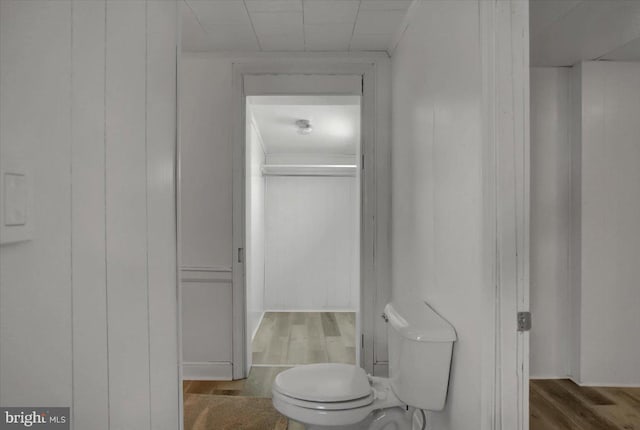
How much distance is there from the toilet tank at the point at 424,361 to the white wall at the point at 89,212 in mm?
893

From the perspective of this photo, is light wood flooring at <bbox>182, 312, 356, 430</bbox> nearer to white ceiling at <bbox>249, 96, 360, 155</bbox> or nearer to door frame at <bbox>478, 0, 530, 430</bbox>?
door frame at <bbox>478, 0, 530, 430</bbox>

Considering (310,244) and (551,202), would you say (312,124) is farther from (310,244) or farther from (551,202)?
(551,202)

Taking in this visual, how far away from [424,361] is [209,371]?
1.98 meters

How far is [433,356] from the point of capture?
173cm

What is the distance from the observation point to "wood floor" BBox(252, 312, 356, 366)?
3664mm

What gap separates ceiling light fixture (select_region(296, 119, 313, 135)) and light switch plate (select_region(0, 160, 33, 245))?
12.8ft

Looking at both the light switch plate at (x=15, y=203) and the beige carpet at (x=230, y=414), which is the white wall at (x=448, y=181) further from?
Result: the light switch plate at (x=15, y=203)

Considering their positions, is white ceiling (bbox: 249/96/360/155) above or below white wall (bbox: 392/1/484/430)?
above

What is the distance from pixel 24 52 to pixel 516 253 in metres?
1.37

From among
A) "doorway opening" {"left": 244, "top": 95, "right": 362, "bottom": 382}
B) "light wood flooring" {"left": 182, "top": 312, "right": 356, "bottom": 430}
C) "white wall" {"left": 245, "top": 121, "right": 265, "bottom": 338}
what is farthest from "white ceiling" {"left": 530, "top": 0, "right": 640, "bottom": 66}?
"light wood flooring" {"left": 182, "top": 312, "right": 356, "bottom": 430}

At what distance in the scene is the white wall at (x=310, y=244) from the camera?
5332 mm

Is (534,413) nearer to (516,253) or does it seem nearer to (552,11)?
(516,253)

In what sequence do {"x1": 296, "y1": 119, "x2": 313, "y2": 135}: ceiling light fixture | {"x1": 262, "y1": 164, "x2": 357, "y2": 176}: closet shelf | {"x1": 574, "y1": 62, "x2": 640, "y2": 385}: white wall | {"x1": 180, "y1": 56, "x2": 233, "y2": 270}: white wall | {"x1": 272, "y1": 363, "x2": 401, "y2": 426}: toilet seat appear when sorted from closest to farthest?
{"x1": 272, "y1": 363, "x2": 401, "y2": 426}: toilet seat, {"x1": 574, "y1": 62, "x2": 640, "y2": 385}: white wall, {"x1": 180, "y1": 56, "x2": 233, "y2": 270}: white wall, {"x1": 296, "y1": 119, "x2": 313, "y2": 135}: ceiling light fixture, {"x1": 262, "y1": 164, "x2": 357, "y2": 176}: closet shelf

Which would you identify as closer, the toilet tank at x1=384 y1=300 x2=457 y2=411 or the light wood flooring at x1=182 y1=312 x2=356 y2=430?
the toilet tank at x1=384 y1=300 x2=457 y2=411
